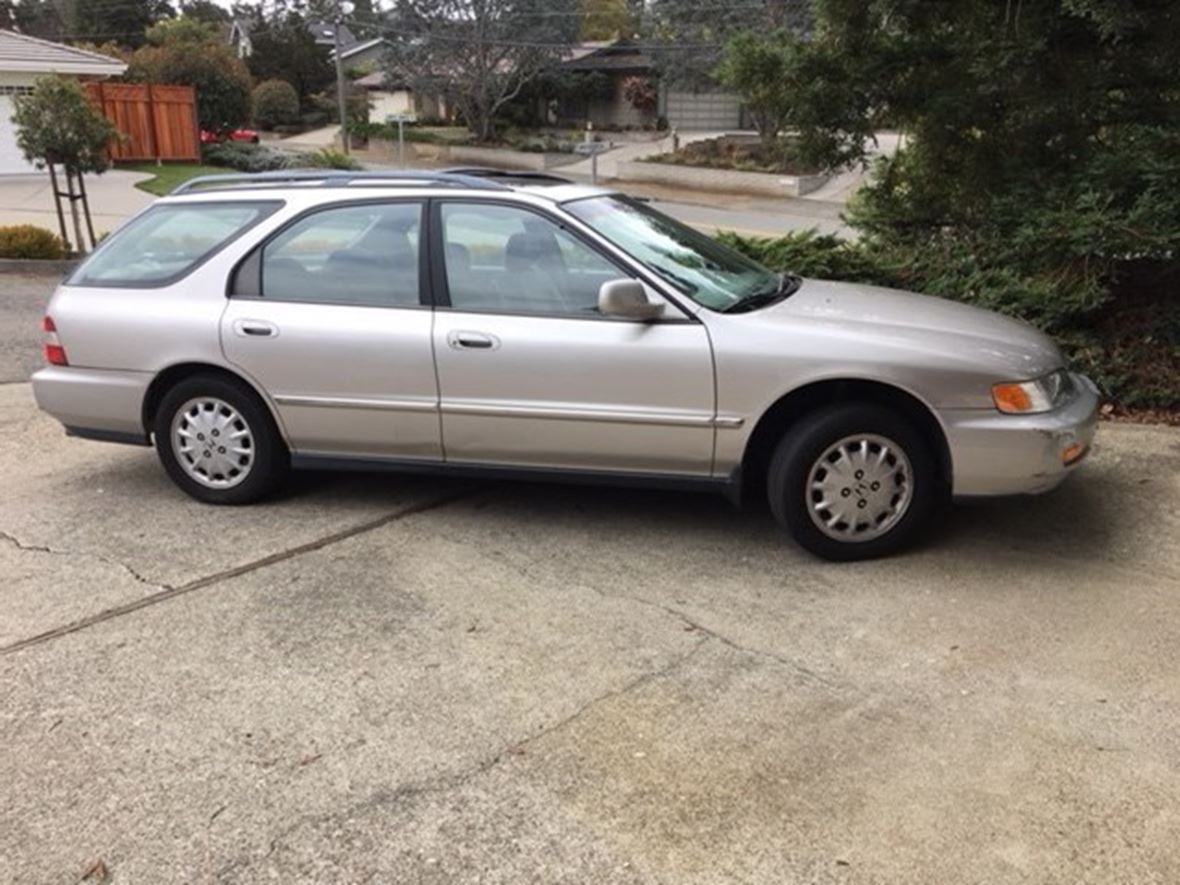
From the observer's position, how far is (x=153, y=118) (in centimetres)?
3169

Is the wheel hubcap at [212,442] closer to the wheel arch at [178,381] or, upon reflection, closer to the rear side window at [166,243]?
the wheel arch at [178,381]

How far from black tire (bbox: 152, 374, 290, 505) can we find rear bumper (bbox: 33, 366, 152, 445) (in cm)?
12

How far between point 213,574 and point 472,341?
4.94 feet

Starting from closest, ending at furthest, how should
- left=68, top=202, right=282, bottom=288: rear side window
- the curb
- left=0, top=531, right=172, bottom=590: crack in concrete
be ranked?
left=0, top=531, right=172, bottom=590: crack in concrete < left=68, top=202, right=282, bottom=288: rear side window < the curb

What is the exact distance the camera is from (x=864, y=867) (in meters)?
Answer: 2.62

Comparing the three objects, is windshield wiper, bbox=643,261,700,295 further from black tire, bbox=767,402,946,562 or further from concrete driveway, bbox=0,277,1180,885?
concrete driveway, bbox=0,277,1180,885

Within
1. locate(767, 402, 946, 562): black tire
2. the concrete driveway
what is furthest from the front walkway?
locate(767, 402, 946, 562): black tire

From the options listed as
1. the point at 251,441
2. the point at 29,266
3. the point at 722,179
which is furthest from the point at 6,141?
the point at 251,441

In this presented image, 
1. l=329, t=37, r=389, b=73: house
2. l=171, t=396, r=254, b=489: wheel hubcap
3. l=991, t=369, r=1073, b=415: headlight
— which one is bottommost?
l=171, t=396, r=254, b=489: wheel hubcap

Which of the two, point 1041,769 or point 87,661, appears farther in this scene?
point 87,661

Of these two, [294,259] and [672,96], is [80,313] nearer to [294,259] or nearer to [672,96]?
[294,259]

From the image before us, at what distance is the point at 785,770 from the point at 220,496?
10.9 ft

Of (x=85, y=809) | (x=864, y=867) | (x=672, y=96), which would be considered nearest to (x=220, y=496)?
(x=85, y=809)

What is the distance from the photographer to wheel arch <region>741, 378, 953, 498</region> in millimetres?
4301
